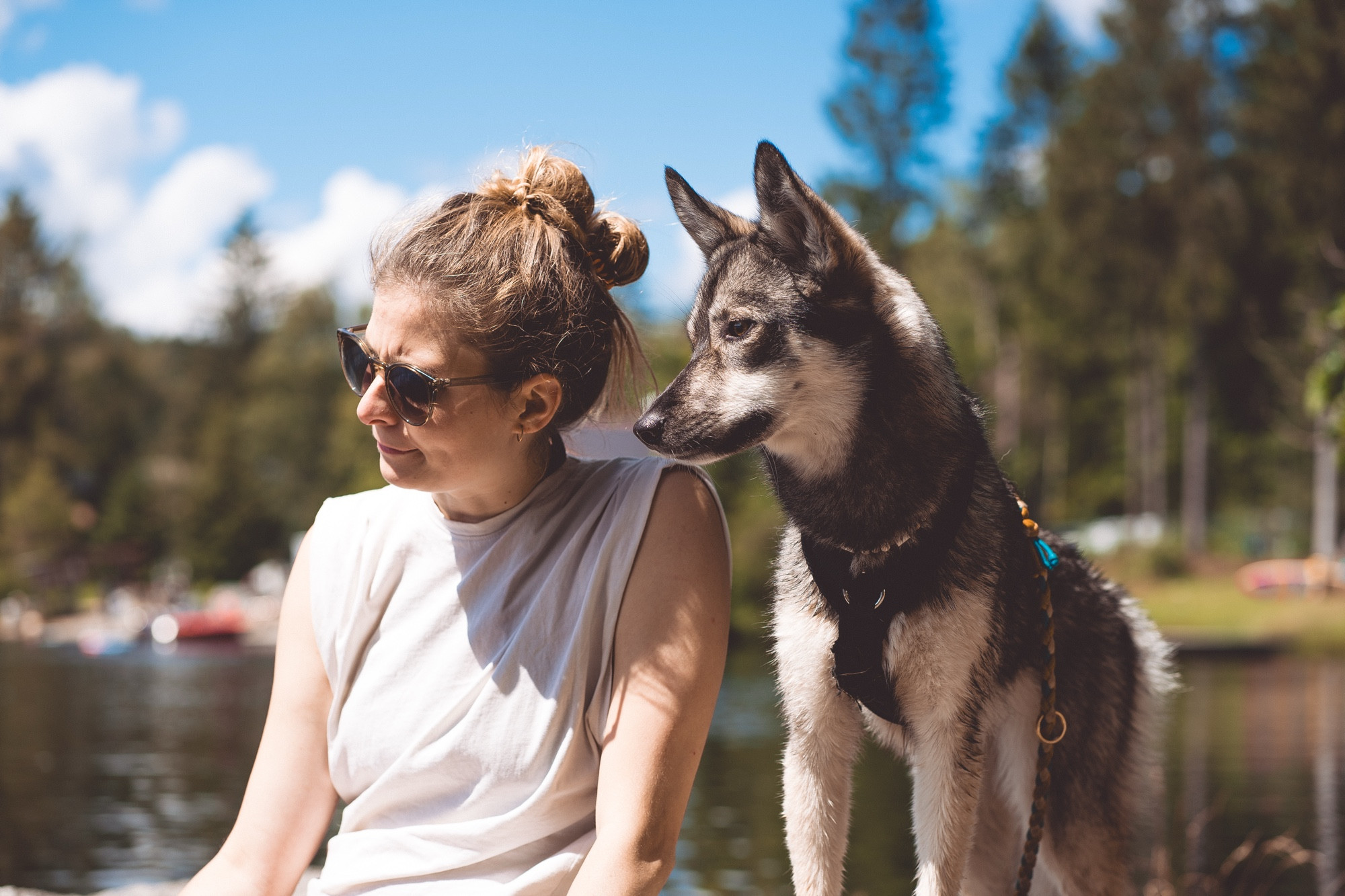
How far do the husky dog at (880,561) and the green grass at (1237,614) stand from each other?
94.3ft

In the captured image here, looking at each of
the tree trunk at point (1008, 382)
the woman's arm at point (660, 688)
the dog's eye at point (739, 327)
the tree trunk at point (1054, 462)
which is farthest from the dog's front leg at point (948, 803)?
the tree trunk at point (1054, 462)

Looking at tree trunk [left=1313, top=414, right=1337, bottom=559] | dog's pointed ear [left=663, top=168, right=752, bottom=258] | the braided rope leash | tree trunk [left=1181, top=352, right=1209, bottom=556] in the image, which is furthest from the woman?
tree trunk [left=1181, top=352, right=1209, bottom=556]

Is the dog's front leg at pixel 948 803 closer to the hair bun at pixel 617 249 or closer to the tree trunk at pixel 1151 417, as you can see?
the hair bun at pixel 617 249

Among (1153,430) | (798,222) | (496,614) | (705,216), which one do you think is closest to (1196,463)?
(1153,430)

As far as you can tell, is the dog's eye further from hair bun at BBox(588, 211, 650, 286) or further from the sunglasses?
the sunglasses

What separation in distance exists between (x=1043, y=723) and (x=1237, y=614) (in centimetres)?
3394

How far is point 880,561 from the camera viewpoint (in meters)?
A: 2.60

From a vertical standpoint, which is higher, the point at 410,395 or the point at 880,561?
the point at 410,395

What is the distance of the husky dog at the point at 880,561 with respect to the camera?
2566 mm

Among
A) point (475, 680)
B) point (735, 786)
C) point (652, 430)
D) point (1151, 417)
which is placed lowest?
point (735, 786)

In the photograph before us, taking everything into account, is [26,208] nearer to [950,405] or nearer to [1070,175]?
[1070,175]

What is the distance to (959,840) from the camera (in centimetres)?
254

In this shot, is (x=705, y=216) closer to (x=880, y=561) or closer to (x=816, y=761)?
(x=880, y=561)

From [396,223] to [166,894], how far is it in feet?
7.37
